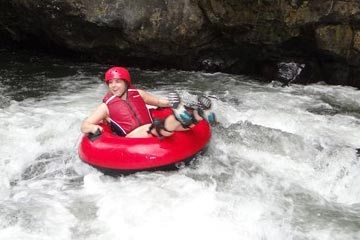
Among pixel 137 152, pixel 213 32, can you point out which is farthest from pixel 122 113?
pixel 213 32

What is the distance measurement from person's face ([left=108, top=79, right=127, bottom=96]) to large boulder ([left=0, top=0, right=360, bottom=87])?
292 cm

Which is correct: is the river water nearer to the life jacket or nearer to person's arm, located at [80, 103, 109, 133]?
person's arm, located at [80, 103, 109, 133]

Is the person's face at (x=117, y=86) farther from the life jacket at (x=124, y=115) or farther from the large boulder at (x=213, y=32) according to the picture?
the large boulder at (x=213, y=32)

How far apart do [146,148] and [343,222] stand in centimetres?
191

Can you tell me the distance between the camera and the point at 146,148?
457cm

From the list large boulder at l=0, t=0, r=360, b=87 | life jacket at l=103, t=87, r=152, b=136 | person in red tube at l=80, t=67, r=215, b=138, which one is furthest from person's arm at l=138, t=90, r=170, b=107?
large boulder at l=0, t=0, r=360, b=87

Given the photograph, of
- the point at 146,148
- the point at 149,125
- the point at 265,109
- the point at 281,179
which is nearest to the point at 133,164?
the point at 146,148

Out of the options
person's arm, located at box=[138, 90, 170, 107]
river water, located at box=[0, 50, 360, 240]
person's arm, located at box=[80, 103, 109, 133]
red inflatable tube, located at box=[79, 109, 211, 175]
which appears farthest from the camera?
person's arm, located at box=[138, 90, 170, 107]

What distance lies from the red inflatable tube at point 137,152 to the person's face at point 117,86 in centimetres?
53

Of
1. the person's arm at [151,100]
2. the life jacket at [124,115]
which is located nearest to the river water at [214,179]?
the life jacket at [124,115]

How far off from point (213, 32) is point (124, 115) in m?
3.43

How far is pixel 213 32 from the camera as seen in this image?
7.92 metres

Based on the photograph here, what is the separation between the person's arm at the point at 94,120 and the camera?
482 centimetres

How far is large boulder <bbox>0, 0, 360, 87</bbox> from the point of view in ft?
23.4
